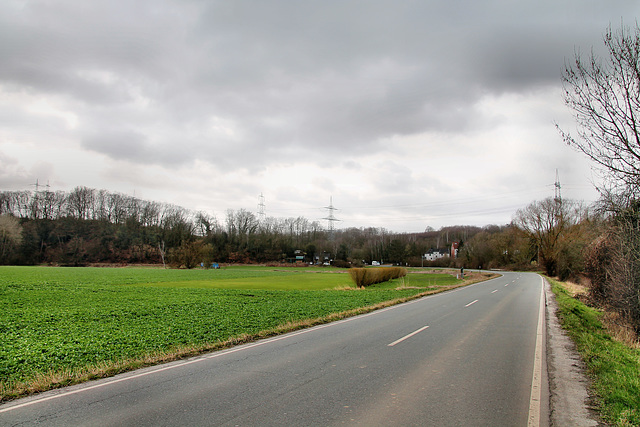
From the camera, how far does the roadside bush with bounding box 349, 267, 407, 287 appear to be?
118 ft

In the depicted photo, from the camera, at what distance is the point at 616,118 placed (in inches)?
315

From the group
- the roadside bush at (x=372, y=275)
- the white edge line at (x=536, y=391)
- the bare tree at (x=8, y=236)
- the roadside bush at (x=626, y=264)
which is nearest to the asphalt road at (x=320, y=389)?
Result: the white edge line at (x=536, y=391)

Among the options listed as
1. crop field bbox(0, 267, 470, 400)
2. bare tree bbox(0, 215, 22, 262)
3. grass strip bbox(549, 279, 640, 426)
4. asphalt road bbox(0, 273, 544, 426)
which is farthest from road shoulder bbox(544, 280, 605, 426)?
bare tree bbox(0, 215, 22, 262)

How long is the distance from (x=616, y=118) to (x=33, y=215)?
5138 inches

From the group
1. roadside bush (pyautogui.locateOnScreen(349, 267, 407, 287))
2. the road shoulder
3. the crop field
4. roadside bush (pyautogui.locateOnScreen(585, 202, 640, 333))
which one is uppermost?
roadside bush (pyautogui.locateOnScreen(585, 202, 640, 333))

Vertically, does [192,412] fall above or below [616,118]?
below

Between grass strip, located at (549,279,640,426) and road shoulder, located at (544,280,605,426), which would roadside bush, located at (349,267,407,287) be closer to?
grass strip, located at (549,279,640,426)

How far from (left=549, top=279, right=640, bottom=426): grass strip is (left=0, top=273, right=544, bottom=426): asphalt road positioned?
40.2 inches

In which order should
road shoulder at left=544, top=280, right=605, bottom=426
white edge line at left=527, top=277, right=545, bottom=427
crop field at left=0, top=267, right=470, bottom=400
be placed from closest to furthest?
white edge line at left=527, top=277, right=545, bottom=427
road shoulder at left=544, top=280, right=605, bottom=426
crop field at left=0, top=267, right=470, bottom=400

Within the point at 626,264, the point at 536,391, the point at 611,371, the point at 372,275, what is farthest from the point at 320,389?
the point at 372,275

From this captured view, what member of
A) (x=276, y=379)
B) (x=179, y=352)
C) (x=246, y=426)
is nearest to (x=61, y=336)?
(x=179, y=352)

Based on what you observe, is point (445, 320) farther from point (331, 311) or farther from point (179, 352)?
point (179, 352)

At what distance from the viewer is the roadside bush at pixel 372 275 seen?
36.0 m

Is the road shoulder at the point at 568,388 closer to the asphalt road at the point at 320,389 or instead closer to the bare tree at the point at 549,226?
the asphalt road at the point at 320,389
